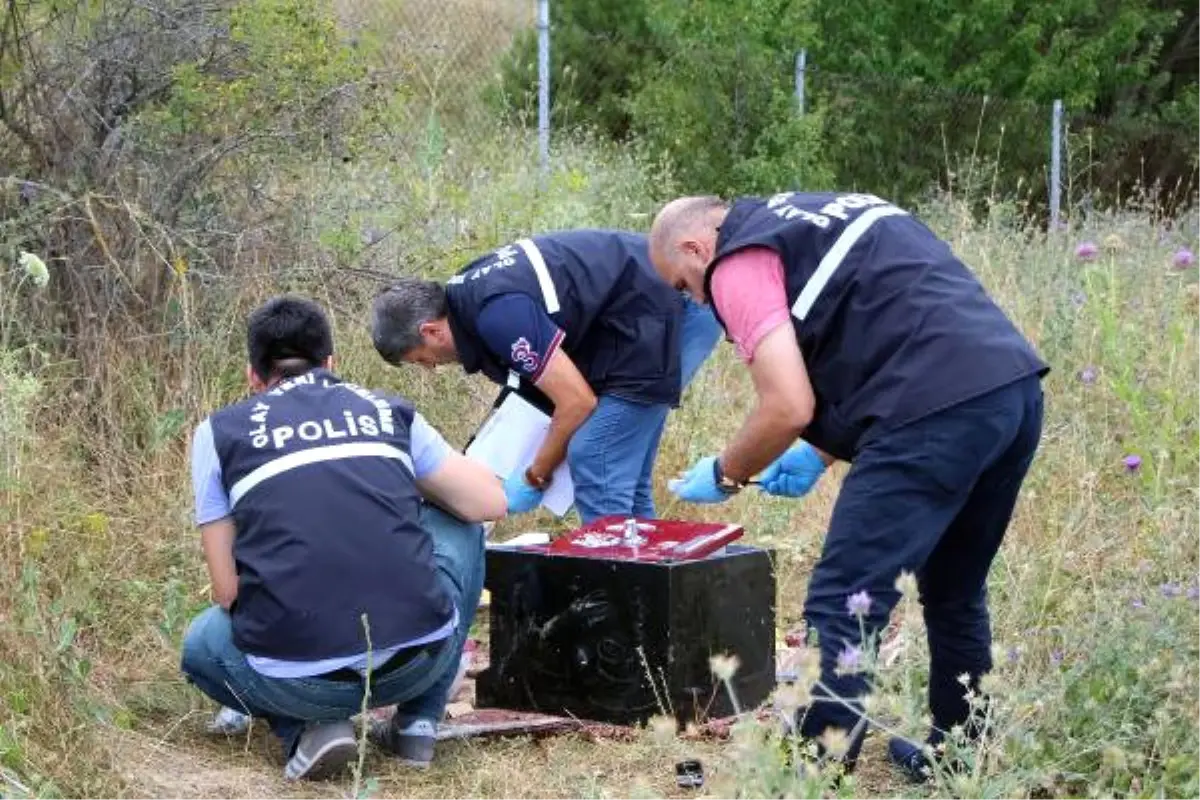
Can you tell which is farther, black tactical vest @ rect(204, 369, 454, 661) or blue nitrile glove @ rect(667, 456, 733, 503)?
blue nitrile glove @ rect(667, 456, 733, 503)

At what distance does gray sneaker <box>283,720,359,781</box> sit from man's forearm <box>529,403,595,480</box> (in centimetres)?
136

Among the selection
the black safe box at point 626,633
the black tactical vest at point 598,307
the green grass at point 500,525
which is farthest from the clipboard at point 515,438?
the green grass at point 500,525

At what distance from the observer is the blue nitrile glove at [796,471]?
4430mm

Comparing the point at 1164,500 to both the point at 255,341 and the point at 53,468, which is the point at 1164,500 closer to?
the point at 255,341

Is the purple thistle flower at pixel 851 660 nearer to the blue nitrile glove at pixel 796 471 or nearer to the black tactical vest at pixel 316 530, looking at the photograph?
the blue nitrile glove at pixel 796 471

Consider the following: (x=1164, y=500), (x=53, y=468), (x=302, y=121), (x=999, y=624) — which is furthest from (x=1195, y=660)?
(x=302, y=121)

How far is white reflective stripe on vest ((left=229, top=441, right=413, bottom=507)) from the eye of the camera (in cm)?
412

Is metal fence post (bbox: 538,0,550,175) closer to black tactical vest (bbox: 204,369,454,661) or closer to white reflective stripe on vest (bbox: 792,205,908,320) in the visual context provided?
black tactical vest (bbox: 204,369,454,661)

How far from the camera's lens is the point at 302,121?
6.88m

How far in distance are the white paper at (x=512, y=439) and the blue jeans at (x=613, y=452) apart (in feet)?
0.27

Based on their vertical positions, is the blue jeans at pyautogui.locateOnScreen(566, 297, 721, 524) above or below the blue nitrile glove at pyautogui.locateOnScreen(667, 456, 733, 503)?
below

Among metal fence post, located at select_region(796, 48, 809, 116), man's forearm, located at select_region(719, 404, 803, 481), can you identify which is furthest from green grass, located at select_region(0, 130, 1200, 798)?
metal fence post, located at select_region(796, 48, 809, 116)

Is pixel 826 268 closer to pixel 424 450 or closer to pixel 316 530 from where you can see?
pixel 424 450

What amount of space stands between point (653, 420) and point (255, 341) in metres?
1.76
